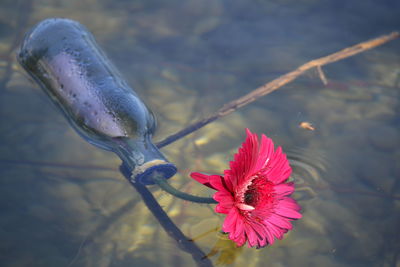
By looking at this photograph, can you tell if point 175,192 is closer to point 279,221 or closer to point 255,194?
point 255,194

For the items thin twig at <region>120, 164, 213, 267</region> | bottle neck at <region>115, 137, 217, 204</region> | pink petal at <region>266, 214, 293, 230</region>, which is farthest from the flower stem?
pink petal at <region>266, 214, 293, 230</region>

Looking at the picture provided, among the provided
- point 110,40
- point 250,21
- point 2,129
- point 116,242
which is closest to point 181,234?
point 116,242

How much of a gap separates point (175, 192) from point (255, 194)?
0.30 meters

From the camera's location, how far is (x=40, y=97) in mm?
2287

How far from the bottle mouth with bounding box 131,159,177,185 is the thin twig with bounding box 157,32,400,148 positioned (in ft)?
0.85

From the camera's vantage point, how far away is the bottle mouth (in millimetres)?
1798

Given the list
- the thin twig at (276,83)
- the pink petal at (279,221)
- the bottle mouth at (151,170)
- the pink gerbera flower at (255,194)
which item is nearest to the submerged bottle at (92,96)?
the bottle mouth at (151,170)

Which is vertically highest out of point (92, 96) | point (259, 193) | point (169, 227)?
point (92, 96)

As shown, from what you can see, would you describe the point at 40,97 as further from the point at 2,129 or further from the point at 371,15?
the point at 371,15

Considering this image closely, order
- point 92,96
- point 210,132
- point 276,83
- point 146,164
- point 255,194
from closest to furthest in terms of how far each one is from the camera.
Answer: point 255,194
point 146,164
point 92,96
point 210,132
point 276,83

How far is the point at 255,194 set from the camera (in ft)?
5.58

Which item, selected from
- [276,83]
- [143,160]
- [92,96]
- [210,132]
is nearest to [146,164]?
[143,160]

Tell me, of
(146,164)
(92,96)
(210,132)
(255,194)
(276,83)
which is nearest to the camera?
(255,194)

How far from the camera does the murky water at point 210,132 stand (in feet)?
5.90
